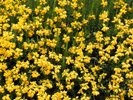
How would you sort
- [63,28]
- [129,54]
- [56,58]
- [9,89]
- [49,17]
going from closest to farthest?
[9,89] → [56,58] → [129,54] → [63,28] → [49,17]

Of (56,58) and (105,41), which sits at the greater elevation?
(105,41)

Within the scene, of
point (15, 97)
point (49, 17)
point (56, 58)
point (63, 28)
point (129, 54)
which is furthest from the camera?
point (49, 17)

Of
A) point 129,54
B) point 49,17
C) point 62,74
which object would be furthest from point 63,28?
point 129,54

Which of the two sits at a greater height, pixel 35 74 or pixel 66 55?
pixel 66 55

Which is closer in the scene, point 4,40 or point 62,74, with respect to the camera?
point 62,74

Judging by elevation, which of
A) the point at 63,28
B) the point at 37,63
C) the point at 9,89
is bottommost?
the point at 9,89

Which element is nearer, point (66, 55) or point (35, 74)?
point (35, 74)

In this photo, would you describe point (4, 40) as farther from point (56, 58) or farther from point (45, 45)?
point (56, 58)
